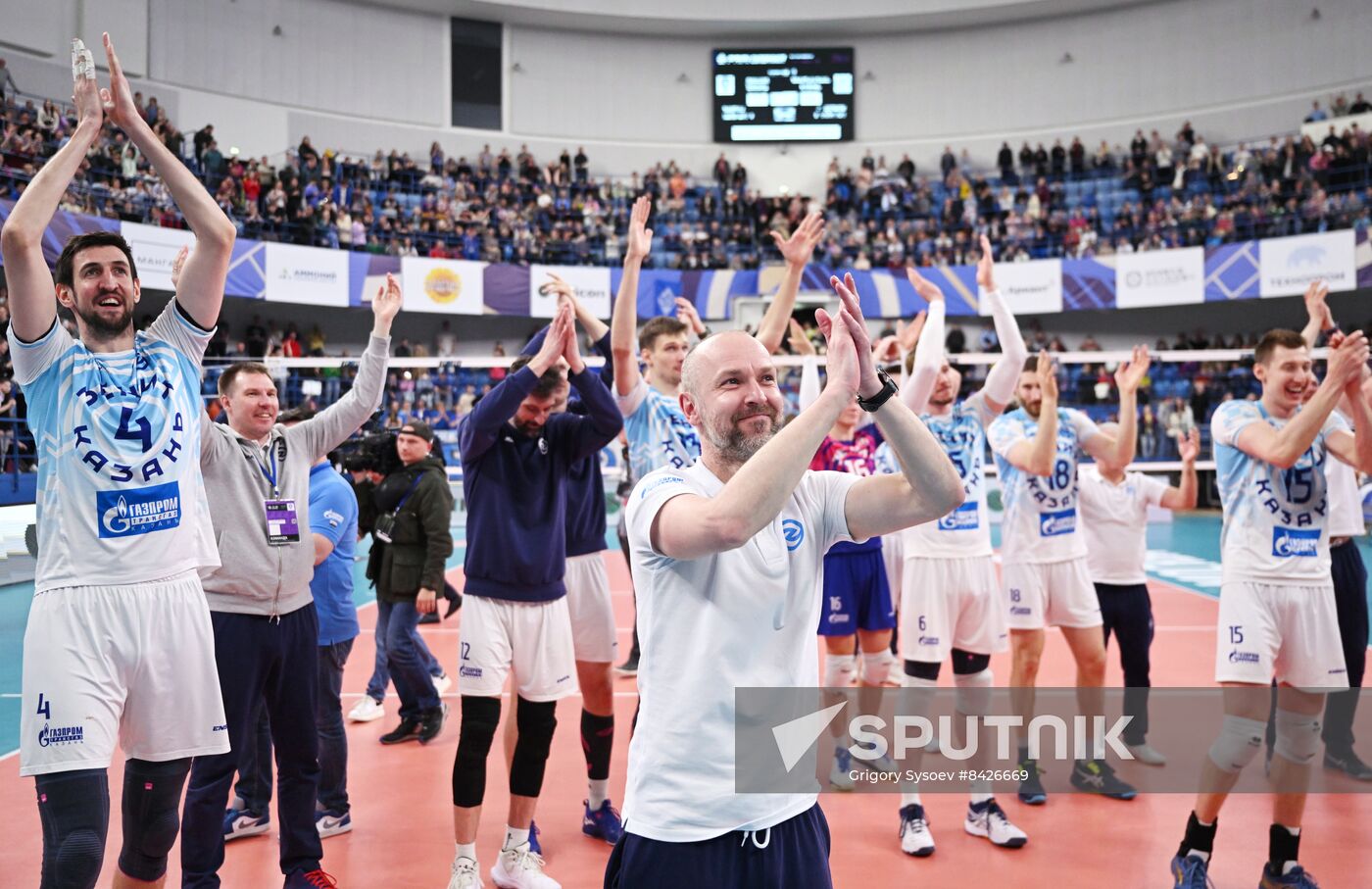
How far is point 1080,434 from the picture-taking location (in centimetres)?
605

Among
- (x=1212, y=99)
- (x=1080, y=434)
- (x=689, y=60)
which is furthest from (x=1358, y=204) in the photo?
(x=1080, y=434)

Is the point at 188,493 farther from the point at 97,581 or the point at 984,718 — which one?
the point at 984,718


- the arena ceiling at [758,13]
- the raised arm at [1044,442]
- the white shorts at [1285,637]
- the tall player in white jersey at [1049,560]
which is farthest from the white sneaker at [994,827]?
the arena ceiling at [758,13]

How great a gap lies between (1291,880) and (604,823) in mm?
3186

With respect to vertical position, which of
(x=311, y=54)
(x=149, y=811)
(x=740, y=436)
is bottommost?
(x=149, y=811)

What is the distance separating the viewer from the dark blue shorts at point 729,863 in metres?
2.22

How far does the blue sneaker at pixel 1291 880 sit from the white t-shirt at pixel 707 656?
315cm

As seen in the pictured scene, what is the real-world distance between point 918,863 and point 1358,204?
1032 inches

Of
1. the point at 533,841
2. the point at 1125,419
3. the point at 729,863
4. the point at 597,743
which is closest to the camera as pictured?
the point at 729,863

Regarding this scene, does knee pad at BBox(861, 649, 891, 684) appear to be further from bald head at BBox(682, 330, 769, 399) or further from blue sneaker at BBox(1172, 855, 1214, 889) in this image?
bald head at BBox(682, 330, 769, 399)

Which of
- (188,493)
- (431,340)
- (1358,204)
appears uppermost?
(1358,204)

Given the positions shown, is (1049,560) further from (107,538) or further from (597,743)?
(107,538)

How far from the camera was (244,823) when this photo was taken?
5.06 m

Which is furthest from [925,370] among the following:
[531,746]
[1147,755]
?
[1147,755]
